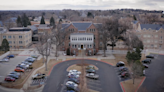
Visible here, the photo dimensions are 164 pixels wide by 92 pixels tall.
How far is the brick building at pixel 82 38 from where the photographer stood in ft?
164

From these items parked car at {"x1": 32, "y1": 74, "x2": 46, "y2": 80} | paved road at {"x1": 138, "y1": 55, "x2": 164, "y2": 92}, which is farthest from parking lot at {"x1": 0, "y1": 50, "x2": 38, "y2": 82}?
paved road at {"x1": 138, "y1": 55, "x2": 164, "y2": 92}

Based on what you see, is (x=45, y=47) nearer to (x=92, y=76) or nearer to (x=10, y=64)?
(x=10, y=64)

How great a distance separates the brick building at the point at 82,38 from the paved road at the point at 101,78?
8.73m

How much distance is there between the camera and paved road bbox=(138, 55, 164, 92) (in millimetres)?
28322

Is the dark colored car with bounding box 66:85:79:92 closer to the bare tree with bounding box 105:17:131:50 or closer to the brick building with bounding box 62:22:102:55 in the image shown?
the brick building with bounding box 62:22:102:55

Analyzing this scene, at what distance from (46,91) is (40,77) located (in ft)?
19.2

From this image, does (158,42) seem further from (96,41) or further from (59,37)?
(59,37)

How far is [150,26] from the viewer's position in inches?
2330

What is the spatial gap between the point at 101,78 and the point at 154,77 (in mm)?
11005

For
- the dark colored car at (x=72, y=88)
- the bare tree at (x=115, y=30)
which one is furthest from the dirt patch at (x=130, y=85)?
the bare tree at (x=115, y=30)

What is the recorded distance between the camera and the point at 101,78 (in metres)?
33.1

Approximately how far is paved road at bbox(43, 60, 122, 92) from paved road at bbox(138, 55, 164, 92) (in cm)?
527

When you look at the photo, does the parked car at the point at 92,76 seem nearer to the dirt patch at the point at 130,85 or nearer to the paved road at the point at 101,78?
the paved road at the point at 101,78

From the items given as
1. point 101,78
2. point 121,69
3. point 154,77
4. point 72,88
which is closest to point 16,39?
point 101,78
